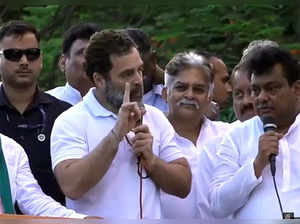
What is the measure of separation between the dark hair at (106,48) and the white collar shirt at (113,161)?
0.22 meters

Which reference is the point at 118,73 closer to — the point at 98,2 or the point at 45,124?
the point at 45,124

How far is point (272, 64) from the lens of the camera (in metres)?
3.89

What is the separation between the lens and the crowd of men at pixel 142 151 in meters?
3.51

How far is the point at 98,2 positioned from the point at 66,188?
8.10ft

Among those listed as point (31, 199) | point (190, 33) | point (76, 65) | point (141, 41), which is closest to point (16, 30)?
point (76, 65)

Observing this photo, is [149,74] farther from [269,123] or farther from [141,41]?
[269,123]

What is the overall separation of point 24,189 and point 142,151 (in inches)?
23.3

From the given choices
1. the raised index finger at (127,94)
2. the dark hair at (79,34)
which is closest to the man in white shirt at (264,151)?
the raised index finger at (127,94)

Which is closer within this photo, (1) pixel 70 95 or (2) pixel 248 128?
(2) pixel 248 128

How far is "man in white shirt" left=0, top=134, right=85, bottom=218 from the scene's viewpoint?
10.8 feet

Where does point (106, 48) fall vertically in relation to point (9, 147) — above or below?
above

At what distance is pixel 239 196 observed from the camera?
3.59m

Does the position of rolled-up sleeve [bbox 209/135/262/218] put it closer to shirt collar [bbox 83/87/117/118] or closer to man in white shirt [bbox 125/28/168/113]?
shirt collar [bbox 83/87/117/118]

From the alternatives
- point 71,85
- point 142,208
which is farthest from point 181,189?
point 71,85
